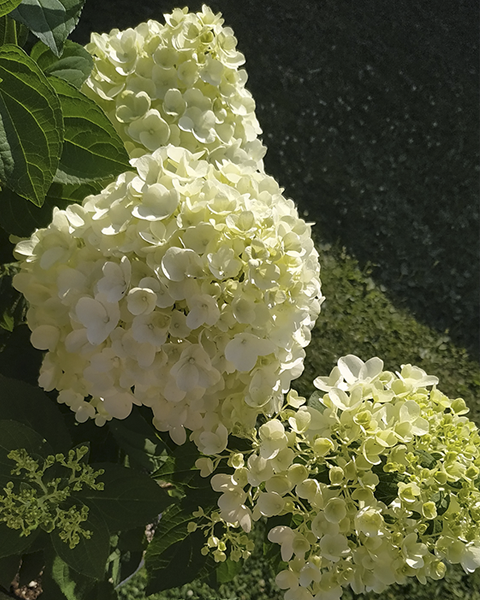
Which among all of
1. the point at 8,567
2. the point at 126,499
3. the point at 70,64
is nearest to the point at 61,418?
the point at 126,499

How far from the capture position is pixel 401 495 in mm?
668

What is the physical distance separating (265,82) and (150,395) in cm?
222

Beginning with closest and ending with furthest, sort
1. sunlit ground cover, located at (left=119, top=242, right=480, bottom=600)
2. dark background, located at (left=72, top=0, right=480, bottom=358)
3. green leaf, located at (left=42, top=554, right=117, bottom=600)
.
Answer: green leaf, located at (left=42, top=554, right=117, bottom=600) → sunlit ground cover, located at (left=119, top=242, right=480, bottom=600) → dark background, located at (left=72, top=0, right=480, bottom=358)

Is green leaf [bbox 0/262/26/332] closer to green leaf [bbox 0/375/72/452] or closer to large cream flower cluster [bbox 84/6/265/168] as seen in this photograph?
green leaf [bbox 0/375/72/452]

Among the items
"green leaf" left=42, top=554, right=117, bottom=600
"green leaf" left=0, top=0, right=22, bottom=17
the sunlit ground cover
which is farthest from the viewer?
the sunlit ground cover

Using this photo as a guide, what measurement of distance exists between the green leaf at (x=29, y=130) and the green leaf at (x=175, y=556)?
500 mm

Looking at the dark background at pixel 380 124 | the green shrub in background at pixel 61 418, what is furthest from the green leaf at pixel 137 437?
the dark background at pixel 380 124

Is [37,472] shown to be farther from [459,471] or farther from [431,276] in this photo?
[431,276]

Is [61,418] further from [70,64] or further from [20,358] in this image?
[70,64]

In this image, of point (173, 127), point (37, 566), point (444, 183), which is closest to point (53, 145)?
point (173, 127)

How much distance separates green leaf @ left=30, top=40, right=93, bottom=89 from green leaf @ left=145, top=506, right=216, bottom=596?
2.05 ft

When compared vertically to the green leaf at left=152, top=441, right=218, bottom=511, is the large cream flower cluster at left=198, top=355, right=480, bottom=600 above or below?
above

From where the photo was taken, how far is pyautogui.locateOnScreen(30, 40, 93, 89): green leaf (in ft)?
2.49

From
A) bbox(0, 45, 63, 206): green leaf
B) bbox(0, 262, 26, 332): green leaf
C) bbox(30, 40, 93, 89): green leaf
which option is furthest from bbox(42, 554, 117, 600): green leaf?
bbox(30, 40, 93, 89): green leaf
